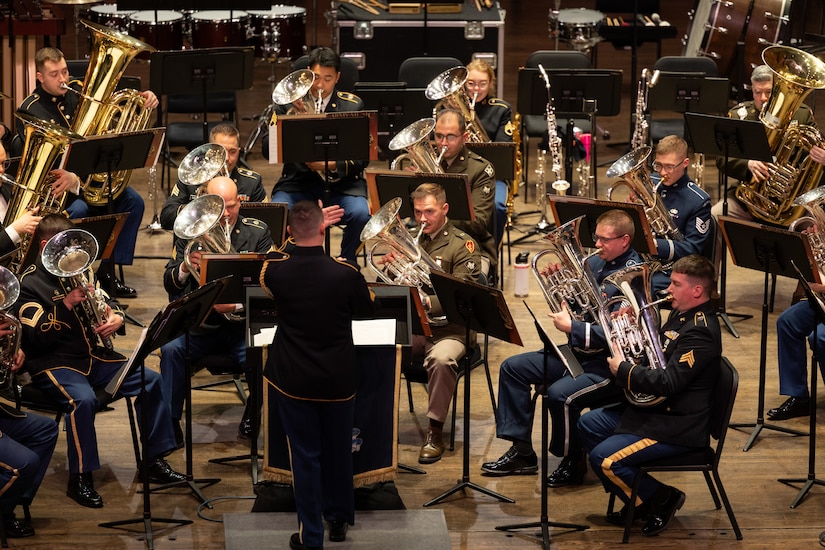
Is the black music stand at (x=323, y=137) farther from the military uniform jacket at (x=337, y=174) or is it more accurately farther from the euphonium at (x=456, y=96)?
the euphonium at (x=456, y=96)

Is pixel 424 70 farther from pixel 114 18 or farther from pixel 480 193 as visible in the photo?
pixel 114 18

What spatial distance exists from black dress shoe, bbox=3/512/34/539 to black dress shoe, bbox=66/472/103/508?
325 mm

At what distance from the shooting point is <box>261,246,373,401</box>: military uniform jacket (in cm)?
535

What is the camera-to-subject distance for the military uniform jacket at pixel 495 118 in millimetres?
9109

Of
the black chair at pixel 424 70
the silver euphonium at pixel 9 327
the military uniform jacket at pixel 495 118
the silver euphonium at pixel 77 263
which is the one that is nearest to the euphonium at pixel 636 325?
the silver euphonium at pixel 77 263

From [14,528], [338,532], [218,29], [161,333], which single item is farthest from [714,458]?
[218,29]

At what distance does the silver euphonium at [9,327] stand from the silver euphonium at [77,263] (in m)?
0.25

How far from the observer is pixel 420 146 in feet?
25.5

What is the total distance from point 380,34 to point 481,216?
398cm

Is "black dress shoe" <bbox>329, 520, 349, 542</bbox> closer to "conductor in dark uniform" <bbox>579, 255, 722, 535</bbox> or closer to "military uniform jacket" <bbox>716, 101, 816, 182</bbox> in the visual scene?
"conductor in dark uniform" <bbox>579, 255, 722, 535</bbox>

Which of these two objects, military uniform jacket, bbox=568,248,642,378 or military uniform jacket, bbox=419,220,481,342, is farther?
military uniform jacket, bbox=419,220,481,342

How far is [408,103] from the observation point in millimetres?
9055

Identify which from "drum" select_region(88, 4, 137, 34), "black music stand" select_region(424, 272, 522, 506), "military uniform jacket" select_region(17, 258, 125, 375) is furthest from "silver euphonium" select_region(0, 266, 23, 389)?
"drum" select_region(88, 4, 137, 34)

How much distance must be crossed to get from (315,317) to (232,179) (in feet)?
8.23
